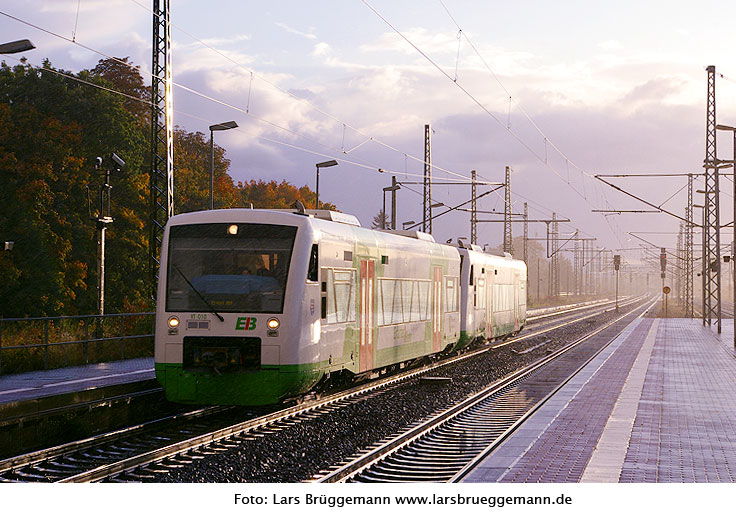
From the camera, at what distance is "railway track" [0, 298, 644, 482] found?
10609 millimetres

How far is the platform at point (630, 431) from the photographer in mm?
10391

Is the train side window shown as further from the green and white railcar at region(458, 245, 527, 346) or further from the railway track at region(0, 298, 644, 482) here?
the green and white railcar at region(458, 245, 527, 346)

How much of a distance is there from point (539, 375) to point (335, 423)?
9.93 m

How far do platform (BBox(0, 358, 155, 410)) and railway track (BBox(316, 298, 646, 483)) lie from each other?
17.7ft

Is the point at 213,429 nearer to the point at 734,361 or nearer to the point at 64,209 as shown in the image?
the point at 734,361

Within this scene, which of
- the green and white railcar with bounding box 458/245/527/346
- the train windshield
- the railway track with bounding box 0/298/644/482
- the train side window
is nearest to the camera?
the railway track with bounding box 0/298/644/482

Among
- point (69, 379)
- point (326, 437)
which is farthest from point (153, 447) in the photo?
Answer: point (69, 379)

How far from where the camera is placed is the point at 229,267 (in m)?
14.4

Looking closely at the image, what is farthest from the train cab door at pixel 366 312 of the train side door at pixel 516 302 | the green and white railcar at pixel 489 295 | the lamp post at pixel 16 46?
the train side door at pixel 516 302

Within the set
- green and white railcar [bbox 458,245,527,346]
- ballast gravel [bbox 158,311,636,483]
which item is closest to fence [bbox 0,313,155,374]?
ballast gravel [bbox 158,311,636,483]

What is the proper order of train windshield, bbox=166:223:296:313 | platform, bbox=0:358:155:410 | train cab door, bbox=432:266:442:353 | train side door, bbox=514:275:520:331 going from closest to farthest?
train windshield, bbox=166:223:296:313 → platform, bbox=0:358:155:410 → train cab door, bbox=432:266:442:353 → train side door, bbox=514:275:520:331

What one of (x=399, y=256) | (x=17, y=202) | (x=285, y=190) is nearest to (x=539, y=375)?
(x=399, y=256)

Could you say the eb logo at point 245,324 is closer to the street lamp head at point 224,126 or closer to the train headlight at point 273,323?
the train headlight at point 273,323

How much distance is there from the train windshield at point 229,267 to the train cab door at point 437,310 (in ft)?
30.1
